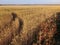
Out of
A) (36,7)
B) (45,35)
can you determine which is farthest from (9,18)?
(45,35)

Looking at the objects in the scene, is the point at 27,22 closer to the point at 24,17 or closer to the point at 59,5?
the point at 24,17

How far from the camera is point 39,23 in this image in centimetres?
107

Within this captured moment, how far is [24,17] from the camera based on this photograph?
1083 millimetres

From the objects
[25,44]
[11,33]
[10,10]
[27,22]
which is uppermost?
[10,10]

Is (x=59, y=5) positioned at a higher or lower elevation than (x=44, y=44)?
higher

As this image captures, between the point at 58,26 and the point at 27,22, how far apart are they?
0.31 m

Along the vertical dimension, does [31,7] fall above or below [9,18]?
above

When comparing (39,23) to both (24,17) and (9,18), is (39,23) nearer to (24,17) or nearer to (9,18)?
(24,17)

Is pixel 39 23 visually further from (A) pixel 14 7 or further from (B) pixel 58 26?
(A) pixel 14 7

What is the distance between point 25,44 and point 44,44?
19cm

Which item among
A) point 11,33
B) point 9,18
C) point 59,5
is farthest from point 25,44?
point 59,5

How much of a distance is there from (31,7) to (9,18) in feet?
0.82

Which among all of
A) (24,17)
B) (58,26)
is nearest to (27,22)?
(24,17)

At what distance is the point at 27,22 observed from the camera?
1.08 metres
